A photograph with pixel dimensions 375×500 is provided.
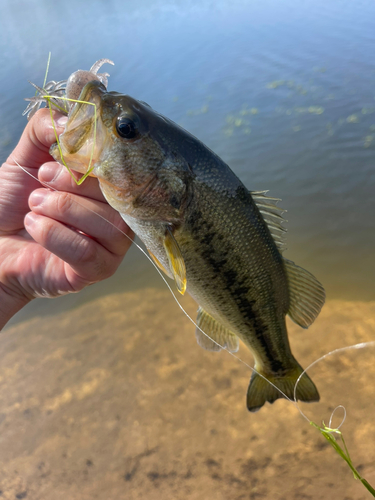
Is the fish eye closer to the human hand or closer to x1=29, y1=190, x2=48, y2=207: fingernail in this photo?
the human hand

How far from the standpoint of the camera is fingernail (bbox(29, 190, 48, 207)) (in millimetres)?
1752

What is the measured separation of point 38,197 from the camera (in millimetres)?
1761

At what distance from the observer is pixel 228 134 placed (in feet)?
23.1

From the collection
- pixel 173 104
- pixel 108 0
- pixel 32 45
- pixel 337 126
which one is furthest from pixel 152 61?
pixel 108 0

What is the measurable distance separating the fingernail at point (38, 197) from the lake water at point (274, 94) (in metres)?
3.03

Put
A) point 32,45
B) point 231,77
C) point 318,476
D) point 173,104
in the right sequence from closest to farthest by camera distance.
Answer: point 318,476, point 173,104, point 231,77, point 32,45

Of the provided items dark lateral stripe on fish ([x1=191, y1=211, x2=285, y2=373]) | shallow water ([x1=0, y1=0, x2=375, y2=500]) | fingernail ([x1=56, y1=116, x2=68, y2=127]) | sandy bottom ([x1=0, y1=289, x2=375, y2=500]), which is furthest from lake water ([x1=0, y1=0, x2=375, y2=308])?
fingernail ([x1=56, y1=116, x2=68, y2=127])

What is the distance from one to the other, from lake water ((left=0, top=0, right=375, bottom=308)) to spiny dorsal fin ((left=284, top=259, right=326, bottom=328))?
2.42m

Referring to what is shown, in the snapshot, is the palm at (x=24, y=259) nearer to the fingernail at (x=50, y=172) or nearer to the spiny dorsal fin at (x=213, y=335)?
the fingernail at (x=50, y=172)

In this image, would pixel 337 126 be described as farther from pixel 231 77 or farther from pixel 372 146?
pixel 231 77

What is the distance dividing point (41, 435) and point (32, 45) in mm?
13870

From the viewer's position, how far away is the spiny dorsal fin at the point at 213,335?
2043 mm

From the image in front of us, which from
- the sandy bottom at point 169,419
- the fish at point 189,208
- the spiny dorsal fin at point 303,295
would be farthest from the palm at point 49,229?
the sandy bottom at point 169,419

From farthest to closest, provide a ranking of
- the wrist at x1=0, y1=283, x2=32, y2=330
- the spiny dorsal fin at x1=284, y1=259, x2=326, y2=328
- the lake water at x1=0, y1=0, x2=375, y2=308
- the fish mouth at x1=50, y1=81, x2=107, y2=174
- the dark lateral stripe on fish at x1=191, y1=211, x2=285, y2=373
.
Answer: the lake water at x1=0, y1=0, x2=375, y2=308
the wrist at x1=0, y1=283, x2=32, y2=330
the spiny dorsal fin at x1=284, y1=259, x2=326, y2=328
the dark lateral stripe on fish at x1=191, y1=211, x2=285, y2=373
the fish mouth at x1=50, y1=81, x2=107, y2=174
